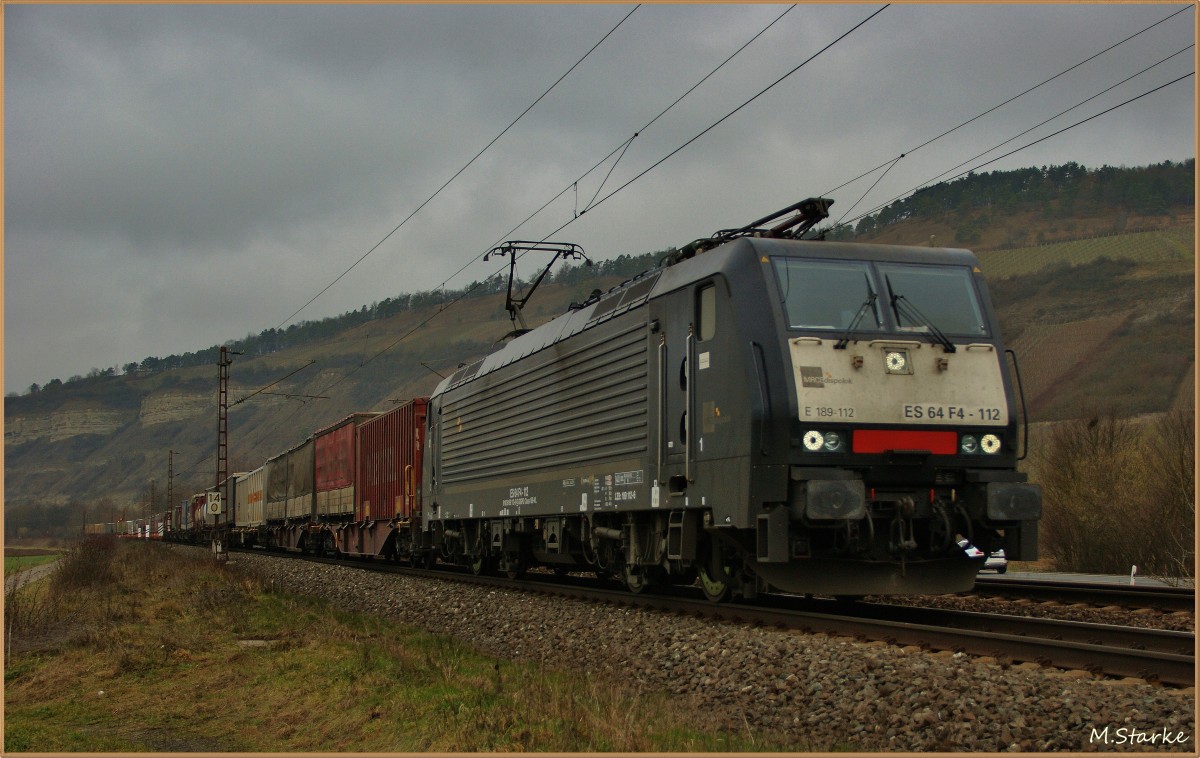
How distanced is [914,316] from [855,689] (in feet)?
15.3

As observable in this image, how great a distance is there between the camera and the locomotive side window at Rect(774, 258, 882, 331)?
11.2 m

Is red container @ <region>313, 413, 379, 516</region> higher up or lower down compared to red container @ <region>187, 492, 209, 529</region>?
higher up

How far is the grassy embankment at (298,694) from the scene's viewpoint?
7723 millimetres

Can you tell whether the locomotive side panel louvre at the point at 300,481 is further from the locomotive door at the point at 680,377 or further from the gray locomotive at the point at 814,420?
the locomotive door at the point at 680,377

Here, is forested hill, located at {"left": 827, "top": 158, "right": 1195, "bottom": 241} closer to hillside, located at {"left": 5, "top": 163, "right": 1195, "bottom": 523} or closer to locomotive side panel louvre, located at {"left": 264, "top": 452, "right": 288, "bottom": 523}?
hillside, located at {"left": 5, "top": 163, "right": 1195, "bottom": 523}

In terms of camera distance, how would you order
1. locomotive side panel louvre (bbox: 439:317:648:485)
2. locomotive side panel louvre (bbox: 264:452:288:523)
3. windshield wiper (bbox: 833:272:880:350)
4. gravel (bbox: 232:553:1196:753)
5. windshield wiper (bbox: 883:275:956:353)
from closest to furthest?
gravel (bbox: 232:553:1196:753) < windshield wiper (bbox: 833:272:880:350) < windshield wiper (bbox: 883:275:956:353) < locomotive side panel louvre (bbox: 439:317:648:485) < locomotive side panel louvre (bbox: 264:452:288:523)

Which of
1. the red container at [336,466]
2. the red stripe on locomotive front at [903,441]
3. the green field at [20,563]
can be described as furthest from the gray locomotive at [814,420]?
the green field at [20,563]

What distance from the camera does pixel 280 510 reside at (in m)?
45.1

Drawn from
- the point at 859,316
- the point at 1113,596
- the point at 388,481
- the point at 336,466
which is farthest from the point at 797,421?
the point at 336,466

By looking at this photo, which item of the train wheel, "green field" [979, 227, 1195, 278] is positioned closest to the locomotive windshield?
the train wheel

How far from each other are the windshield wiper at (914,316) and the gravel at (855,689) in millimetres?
3267

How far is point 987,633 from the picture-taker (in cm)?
934

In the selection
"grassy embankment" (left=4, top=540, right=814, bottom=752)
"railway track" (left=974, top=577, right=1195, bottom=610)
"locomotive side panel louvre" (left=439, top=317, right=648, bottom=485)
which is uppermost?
"locomotive side panel louvre" (left=439, top=317, right=648, bottom=485)

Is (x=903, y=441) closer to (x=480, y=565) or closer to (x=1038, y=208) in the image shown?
(x=480, y=565)
